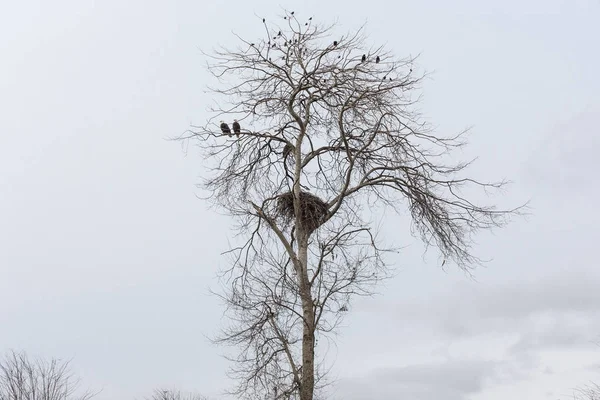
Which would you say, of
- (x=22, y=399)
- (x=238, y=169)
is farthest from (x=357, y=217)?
(x=22, y=399)

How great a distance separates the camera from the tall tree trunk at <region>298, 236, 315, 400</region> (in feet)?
37.4

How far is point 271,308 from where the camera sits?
467 inches

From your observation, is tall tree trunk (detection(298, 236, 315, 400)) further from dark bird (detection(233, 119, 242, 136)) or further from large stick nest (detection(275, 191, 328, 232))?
dark bird (detection(233, 119, 242, 136))

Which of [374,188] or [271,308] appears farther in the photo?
[374,188]

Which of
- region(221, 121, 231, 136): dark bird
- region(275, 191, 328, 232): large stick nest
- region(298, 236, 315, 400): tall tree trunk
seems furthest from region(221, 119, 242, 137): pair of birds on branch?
region(298, 236, 315, 400): tall tree trunk

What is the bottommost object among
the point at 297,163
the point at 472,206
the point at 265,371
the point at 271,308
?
the point at 265,371

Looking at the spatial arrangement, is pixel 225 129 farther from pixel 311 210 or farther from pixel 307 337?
Result: pixel 307 337

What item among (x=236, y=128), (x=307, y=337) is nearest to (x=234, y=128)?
(x=236, y=128)

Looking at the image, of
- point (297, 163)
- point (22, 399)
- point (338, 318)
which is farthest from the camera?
point (22, 399)

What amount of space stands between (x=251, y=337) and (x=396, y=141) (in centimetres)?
380

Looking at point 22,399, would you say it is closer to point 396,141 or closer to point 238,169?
point 238,169

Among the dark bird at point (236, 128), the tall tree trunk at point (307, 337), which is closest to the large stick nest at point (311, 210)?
the tall tree trunk at point (307, 337)

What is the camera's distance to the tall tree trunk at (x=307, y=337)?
11406mm

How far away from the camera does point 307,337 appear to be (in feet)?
38.1
